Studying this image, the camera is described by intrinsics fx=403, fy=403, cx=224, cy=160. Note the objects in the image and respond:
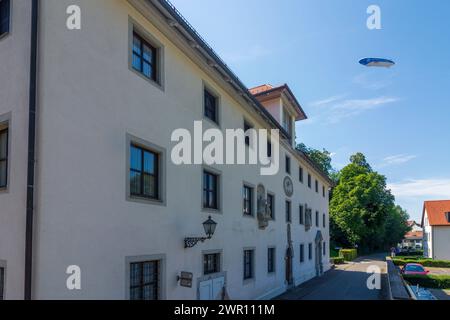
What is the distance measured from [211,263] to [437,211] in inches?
2273

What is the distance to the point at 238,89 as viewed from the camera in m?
15.6

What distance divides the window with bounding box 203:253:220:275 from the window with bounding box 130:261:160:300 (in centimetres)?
297

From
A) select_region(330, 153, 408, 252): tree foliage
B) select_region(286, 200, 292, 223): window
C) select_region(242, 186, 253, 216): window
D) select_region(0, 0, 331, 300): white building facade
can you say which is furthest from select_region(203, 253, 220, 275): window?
select_region(330, 153, 408, 252): tree foliage

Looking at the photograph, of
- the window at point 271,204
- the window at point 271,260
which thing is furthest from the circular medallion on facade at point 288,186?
the window at point 271,260

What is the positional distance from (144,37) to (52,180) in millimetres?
4888

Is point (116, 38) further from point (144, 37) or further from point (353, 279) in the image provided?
point (353, 279)

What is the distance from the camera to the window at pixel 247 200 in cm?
1681

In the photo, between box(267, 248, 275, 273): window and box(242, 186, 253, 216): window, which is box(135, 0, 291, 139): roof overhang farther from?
box(267, 248, 275, 273): window

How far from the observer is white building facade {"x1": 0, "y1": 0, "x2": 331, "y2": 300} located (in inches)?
289

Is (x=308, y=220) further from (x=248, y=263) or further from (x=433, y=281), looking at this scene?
(x=248, y=263)

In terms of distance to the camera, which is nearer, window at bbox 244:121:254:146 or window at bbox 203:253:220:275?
window at bbox 203:253:220:275

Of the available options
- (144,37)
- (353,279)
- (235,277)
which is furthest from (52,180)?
(353,279)

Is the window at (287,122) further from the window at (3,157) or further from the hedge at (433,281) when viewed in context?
the window at (3,157)

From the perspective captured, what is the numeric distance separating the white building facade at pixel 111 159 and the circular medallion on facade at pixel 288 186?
844 cm
